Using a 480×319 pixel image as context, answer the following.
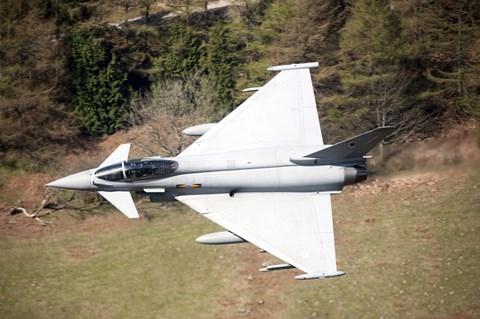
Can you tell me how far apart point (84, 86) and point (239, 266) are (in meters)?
17.4

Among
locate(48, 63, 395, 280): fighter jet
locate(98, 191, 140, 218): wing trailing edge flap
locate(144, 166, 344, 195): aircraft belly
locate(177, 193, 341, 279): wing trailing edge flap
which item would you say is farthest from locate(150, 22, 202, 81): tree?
locate(98, 191, 140, 218): wing trailing edge flap

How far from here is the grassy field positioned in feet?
121

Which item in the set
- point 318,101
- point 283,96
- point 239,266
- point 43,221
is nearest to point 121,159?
point 283,96

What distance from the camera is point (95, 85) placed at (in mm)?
48875

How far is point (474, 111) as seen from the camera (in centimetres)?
4309

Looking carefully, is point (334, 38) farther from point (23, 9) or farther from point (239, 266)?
point (23, 9)

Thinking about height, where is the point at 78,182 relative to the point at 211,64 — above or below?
below

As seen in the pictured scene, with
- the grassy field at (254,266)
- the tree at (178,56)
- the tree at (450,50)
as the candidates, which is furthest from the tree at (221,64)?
the tree at (450,50)

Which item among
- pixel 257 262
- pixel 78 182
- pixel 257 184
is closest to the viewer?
pixel 78 182

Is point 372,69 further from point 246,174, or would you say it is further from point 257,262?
point 246,174

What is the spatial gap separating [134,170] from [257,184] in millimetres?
5317

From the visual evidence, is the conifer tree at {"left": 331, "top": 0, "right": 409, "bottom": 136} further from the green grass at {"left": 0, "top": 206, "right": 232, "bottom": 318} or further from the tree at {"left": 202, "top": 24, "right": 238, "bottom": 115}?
the green grass at {"left": 0, "top": 206, "right": 232, "bottom": 318}

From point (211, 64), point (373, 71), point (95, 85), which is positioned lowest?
point (95, 85)

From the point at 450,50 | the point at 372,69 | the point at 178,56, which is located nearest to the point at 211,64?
the point at 178,56
